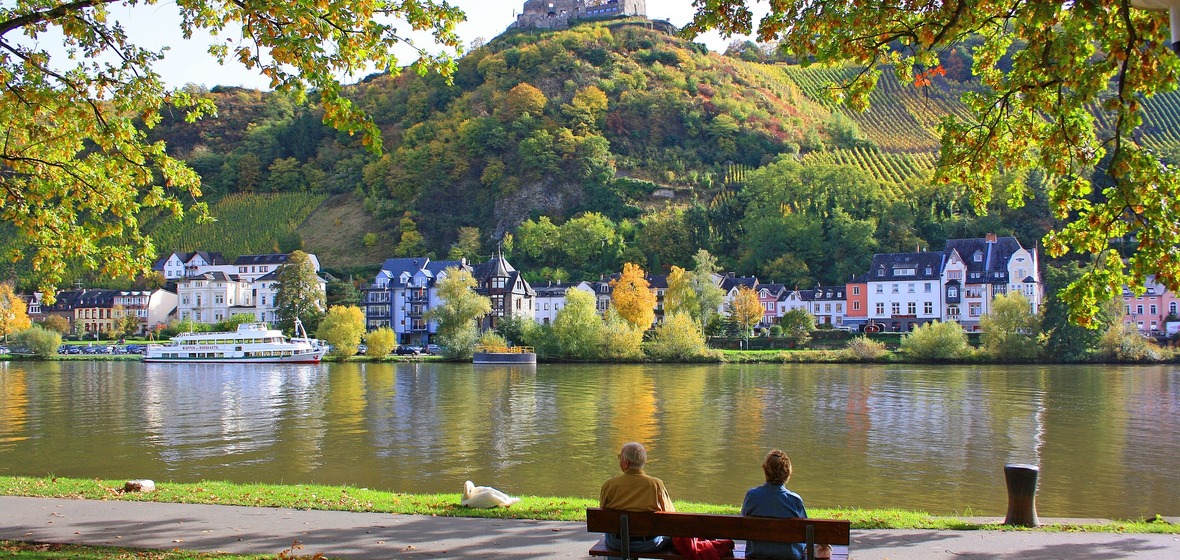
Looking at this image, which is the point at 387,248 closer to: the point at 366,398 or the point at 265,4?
the point at 366,398

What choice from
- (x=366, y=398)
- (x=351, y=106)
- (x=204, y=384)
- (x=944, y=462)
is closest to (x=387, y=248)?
(x=204, y=384)

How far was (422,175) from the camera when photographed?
134m

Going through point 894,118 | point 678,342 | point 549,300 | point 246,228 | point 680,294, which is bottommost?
point 678,342

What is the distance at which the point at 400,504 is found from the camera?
37.4 ft

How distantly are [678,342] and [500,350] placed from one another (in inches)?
508

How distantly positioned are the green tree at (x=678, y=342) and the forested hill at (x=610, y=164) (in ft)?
83.6

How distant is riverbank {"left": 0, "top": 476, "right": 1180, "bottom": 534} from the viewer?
10.2m

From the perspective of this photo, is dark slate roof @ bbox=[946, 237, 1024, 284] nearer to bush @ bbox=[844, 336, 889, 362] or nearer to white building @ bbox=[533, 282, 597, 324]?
bush @ bbox=[844, 336, 889, 362]

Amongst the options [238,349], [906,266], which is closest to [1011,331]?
[906,266]

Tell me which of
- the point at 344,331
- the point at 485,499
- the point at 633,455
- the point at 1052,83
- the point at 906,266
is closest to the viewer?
the point at 633,455

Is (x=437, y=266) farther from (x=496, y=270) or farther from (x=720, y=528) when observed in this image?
(x=720, y=528)

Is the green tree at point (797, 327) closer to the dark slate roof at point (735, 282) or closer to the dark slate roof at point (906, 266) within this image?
the dark slate roof at point (906, 266)

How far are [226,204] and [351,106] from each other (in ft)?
463

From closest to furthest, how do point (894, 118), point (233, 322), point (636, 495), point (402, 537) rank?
point (636, 495) → point (402, 537) → point (233, 322) → point (894, 118)
